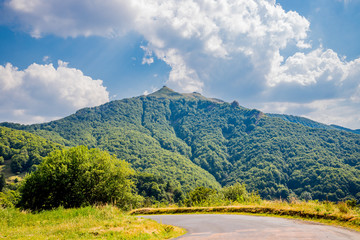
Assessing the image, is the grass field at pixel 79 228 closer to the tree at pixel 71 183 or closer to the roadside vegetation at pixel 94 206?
the roadside vegetation at pixel 94 206

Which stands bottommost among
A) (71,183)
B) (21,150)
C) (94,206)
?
(94,206)

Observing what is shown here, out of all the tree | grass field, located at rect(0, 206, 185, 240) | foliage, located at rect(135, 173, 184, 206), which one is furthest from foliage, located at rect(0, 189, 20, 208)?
foliage, located at rect(135, 173, 184, 206)

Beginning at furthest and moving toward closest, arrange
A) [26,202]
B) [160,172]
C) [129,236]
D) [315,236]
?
[160,172] → [26,202] → [129,236] → [315,236]

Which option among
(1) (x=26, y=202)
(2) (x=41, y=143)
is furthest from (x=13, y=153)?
(1) (x=26, y=202)

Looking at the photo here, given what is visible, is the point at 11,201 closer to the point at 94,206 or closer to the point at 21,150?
the point at 94,206

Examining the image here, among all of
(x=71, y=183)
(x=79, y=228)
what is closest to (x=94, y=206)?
(x=79, y=228)

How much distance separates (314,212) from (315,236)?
5.95 m

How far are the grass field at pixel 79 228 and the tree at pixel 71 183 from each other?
1141cm

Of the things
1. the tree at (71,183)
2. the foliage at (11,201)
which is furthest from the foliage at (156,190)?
the tree at (71,183)

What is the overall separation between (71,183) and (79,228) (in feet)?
60.2

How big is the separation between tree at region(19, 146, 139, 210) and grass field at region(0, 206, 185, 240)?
11.4 meters

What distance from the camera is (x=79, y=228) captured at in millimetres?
11008

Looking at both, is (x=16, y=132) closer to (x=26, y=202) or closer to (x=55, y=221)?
(x=26, y=202)

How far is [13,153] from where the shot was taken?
451 ft
